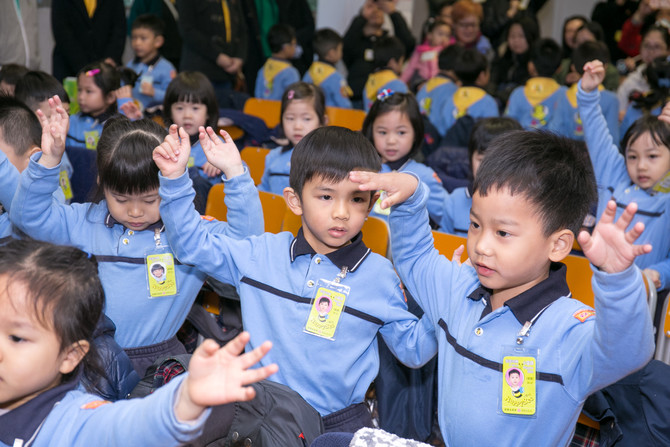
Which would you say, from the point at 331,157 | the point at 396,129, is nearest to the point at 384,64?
the point at 396,129

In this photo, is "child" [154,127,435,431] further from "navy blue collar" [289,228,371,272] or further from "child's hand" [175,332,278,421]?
"child's hand" [175,332,278,421]

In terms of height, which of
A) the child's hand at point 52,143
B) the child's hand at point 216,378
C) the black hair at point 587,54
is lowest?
the child's hand at point 52,143

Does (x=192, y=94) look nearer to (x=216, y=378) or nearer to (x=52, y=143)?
(x=52, y=143)

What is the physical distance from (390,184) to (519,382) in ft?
2.00

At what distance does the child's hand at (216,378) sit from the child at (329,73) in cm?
595

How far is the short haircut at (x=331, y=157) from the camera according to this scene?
86.8 inches

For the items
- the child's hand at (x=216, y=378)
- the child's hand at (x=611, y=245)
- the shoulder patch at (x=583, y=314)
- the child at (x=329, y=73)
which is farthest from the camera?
the child at (x=329, y=73)

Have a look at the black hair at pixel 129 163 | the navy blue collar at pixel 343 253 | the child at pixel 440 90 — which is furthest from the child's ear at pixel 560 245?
the child at pixel 440 90

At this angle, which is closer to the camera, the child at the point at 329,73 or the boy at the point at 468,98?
the boy at the point at 468,98

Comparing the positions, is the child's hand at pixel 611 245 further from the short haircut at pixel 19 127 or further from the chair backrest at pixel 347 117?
the chair backrest at pixel 347 117

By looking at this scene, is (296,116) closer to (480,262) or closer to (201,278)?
(201,278)

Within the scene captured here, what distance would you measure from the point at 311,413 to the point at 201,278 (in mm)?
972

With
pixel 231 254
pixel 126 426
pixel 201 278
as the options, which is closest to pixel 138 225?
pixel 201 278

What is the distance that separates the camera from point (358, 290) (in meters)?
2.18
